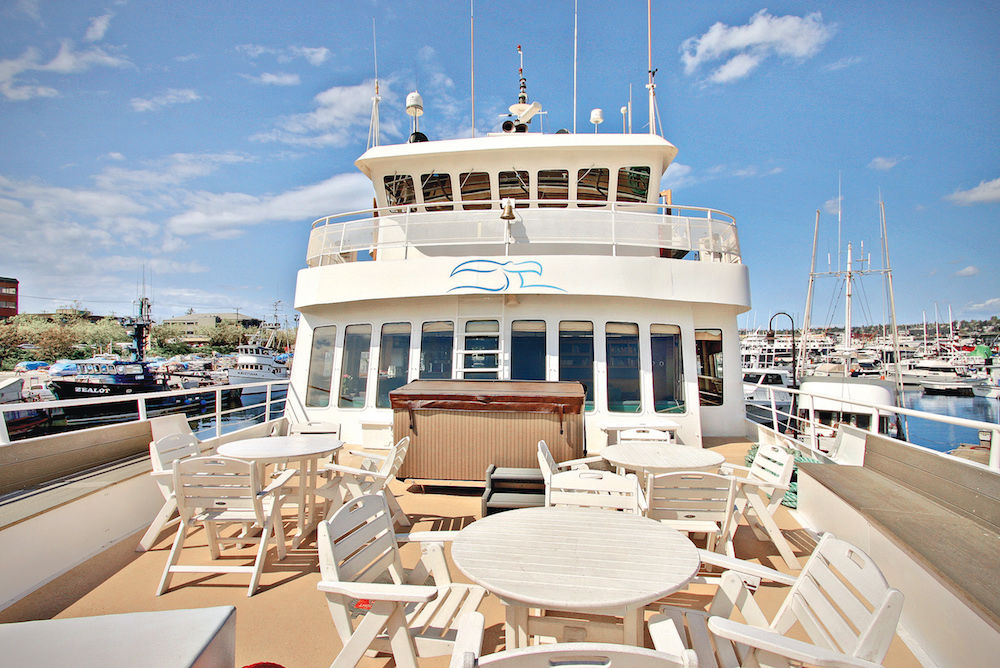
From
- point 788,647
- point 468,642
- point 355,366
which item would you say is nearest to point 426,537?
point 468,642

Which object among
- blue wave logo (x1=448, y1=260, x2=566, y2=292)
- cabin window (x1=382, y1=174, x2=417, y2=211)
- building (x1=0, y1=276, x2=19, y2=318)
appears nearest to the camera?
blue wave logo (x1=448, y1=260, x2=566, y2=292)

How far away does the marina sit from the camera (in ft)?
6.19

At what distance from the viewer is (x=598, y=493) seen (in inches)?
127

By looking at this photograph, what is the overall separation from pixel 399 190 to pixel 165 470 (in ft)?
21.3

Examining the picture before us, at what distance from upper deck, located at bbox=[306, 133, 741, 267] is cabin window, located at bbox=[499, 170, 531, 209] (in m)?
0.02

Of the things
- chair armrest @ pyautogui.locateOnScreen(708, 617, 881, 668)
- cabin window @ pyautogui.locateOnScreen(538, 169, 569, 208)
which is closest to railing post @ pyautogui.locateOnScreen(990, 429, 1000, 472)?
chair armrest @ pyautogui.locateOnScreen(708, 617, 881, 668)

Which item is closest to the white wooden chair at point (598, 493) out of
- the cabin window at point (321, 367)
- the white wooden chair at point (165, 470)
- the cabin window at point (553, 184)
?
the white wooden chair at point (165, 470)

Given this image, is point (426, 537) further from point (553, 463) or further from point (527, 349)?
point (527, 349)

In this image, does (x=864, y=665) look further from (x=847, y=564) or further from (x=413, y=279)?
(x=413, y=279)

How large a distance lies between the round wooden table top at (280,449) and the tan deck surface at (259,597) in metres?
0.81

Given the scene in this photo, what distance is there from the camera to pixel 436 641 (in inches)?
84.1

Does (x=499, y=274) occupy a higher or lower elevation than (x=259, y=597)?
higher

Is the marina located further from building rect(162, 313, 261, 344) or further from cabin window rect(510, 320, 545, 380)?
building rect(162, 313, 261, 344)

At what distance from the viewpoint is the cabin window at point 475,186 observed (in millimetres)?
8844
